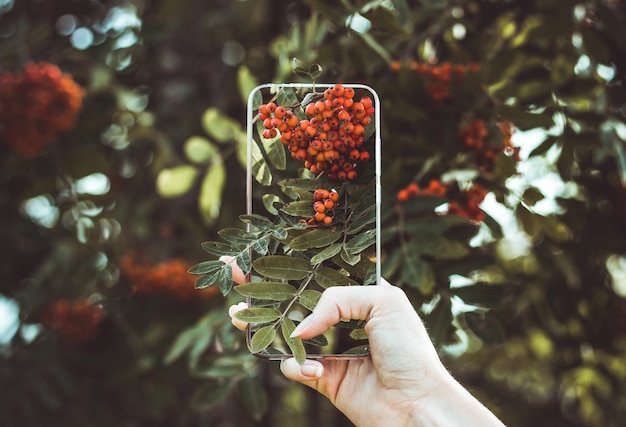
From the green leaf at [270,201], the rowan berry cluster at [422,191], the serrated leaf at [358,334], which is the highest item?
the green leaf at [270,201]

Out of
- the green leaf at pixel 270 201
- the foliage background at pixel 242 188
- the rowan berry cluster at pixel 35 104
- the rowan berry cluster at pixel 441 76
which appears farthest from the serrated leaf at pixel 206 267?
the rowan berry cluster at pixel 35 104

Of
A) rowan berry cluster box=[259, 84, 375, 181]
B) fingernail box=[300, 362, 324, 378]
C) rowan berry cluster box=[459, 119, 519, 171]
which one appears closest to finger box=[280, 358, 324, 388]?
fingernail box=[300, 362, 324, 378]

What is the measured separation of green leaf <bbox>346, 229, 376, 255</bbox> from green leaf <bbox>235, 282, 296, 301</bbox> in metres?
0.09

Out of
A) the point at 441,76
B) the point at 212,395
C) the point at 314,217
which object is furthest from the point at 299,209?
the point at 212,395

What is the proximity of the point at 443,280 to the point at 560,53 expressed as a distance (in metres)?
0.69

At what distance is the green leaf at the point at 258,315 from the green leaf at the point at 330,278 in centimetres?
7

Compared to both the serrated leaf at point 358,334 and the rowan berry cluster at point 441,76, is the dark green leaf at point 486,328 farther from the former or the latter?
the serrated leaf at point 358,334

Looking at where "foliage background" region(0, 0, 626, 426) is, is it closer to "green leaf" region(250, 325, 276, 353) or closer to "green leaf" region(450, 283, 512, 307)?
"green leaf" region(450, 283, 512, 307)

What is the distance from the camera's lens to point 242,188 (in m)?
2.11

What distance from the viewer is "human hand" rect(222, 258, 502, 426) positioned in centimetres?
87

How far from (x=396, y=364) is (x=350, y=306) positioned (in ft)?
0.34

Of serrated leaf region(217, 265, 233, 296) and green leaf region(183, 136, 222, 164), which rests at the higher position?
serrated leaf region(217, 265, 233, 296)

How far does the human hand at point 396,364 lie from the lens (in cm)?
87

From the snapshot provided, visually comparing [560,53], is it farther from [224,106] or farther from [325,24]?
[224,106]
